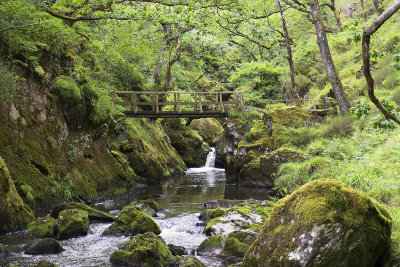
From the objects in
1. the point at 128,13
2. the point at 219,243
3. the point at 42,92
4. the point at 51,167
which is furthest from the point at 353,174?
the point at 42,92

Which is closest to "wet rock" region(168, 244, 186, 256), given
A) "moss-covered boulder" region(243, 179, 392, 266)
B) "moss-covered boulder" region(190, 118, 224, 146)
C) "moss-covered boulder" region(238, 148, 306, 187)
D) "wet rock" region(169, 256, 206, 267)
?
"wet rock" region(169, 256, 206, 267)

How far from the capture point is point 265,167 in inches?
611

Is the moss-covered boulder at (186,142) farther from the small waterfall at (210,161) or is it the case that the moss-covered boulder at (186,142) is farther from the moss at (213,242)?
the moss at (213,242)

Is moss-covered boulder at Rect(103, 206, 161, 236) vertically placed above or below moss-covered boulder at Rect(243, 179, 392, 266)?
below

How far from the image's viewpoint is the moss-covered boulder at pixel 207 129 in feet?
102

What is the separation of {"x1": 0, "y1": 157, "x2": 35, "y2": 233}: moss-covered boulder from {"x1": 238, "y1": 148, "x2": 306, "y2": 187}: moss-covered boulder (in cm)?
908

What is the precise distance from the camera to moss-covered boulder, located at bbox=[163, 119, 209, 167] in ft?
87.6

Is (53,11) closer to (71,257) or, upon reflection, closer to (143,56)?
(71,257)

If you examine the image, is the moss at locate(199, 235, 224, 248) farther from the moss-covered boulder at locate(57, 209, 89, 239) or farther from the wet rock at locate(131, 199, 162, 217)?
the wet rock at locate(131, 199, 162, 217)

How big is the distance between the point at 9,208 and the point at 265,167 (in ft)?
34.1

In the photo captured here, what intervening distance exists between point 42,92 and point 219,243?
805cm

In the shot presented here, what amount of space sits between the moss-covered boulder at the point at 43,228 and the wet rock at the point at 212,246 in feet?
11.6

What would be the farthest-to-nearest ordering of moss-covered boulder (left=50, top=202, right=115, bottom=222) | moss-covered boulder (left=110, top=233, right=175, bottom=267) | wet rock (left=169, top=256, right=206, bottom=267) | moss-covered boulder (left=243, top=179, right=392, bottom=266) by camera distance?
moss-covered boulder (left=50, top=202, right=115, bottom=222) < moss-covered boulder (left=110, top=233, right=175, bottom=267) < wet rock (left=169, top=256, right=206, bottom=267) < moss-covered boulder (left=243, top=179, right=392, bottom=266)

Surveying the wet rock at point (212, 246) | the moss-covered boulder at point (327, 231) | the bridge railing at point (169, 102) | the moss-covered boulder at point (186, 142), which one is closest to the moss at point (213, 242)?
Answer: the wet rock at point (212, 246)
